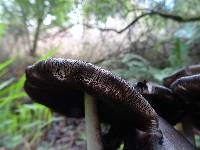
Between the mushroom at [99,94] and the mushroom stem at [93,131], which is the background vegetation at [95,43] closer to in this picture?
the mushroom at [99,94]

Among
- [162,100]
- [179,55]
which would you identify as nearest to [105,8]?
[179,55]

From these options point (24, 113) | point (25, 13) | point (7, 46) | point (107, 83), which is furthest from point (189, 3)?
point (7, 46)

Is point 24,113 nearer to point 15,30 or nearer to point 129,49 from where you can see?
point 129,49

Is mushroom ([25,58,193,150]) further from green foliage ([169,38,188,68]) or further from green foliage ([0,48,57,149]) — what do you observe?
green foliage ([169,38,188,68])

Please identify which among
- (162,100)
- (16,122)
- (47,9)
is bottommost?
(16,122)

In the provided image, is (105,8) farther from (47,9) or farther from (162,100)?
(162,100)

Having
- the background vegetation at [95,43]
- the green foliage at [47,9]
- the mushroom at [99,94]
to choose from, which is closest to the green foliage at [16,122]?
the background vegetation at [95,43]

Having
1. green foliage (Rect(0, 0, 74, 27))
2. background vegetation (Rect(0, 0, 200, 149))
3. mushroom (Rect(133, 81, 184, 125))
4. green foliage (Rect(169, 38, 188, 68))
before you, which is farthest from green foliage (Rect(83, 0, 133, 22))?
mushroom (Rect(133, 81, 184, 125))
